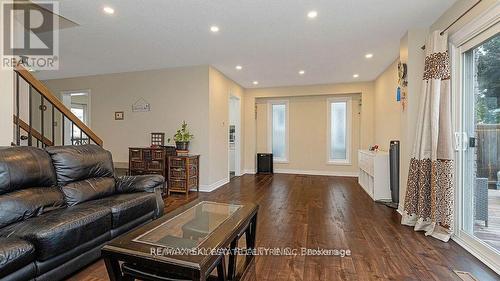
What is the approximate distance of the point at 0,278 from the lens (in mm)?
1381

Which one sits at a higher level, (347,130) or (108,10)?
(108,10)

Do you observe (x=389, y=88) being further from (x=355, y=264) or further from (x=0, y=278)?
(x=0, y=278)

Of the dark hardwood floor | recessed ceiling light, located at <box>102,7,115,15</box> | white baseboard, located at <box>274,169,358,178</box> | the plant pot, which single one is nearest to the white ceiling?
recessed ceiling light, located at <box>102,7,115,15</box>

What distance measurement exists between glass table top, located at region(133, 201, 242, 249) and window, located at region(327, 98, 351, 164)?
5243mm

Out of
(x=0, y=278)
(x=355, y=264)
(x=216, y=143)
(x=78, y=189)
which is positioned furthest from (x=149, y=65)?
(x=355, y=264)

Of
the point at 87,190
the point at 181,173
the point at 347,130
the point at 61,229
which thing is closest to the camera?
the point at 61,229

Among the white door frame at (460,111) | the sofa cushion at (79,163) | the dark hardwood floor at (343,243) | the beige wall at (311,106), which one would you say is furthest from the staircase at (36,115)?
the white door frame at (460,111)

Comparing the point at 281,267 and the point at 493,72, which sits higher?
the point at 493,72

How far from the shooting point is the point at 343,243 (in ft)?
8.22

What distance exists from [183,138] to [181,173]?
715 mm

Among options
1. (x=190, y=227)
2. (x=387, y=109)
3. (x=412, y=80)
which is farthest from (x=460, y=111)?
(x=190, y=227)

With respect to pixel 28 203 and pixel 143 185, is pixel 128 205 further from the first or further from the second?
pixel 28 203

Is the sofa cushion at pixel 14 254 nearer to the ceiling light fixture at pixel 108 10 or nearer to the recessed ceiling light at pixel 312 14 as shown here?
the ceiling light fixture at pixel 108 10

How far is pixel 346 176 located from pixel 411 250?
171 inches
